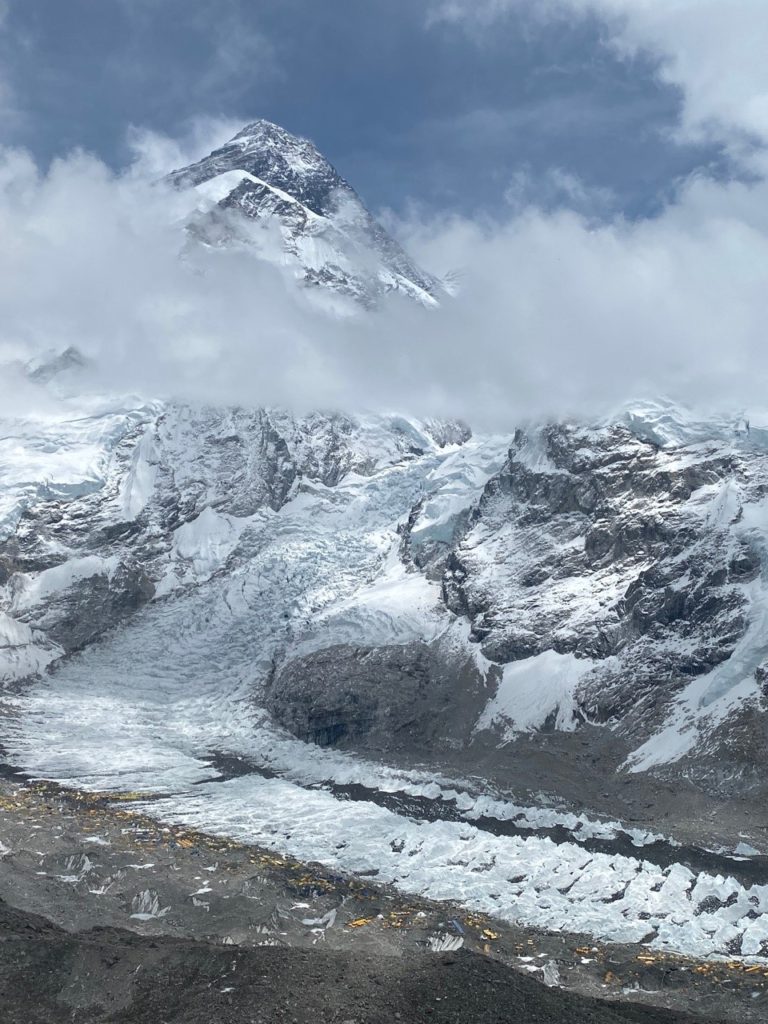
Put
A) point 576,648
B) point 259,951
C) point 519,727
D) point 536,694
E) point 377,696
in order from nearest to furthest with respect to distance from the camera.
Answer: point 259,951
point 519,727
point 536,694
point 576,648
point 377,696

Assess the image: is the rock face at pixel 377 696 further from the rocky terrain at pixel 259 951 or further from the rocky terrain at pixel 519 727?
the rocky terrain at pixel 259 951

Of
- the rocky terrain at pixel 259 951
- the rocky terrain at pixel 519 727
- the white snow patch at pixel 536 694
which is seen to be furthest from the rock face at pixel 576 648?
the rocky terrain at pixel 259 951

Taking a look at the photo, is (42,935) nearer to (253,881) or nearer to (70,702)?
(253,881)

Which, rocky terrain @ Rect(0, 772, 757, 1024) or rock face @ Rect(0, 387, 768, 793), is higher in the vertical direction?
rock face @ Rect(0, 387, 768, 793)

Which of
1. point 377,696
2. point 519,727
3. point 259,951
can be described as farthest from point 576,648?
point 259,951

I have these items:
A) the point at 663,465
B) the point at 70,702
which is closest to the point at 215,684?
the point at 70,702

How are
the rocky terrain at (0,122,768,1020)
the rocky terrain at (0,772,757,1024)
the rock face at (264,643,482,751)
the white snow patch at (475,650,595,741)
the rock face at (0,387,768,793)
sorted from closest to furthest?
1. the rocky terrain at (0,772,757,1024)
2. the rocky terrain at (0,122,768,1020)
3. the rock face at (0,387,768,793)
4. the white snow patch at (475,650,595,741)
5. the rock face at (264,643,482,751)

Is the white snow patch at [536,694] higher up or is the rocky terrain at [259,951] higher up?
the white snow patch at [536,694]

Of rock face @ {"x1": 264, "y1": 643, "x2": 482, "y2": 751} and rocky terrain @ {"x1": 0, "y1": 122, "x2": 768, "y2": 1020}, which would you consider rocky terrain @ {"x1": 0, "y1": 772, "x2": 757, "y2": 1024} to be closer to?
rocky terrain @ {"x1": 0, "y1": 122, "x2": 768, "y2": 1020}

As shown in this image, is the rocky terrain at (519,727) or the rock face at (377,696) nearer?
the rocky terrain at (519,727)

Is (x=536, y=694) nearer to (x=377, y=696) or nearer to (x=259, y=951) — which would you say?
(x=377, y=696)

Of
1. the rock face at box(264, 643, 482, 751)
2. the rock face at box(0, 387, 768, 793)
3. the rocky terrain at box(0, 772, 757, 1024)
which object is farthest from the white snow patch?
the rocky terrain at box(0, 772, 757, 1024)

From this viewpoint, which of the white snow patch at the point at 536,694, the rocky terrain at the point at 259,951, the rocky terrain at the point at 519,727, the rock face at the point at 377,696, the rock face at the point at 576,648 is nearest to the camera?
the rocky terrain at the point at 259,951

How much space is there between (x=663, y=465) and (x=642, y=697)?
2386 inches
